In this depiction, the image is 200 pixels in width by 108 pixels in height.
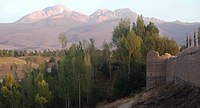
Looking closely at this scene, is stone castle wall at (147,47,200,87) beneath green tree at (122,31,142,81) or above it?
beneath

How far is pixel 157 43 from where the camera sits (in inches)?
1470

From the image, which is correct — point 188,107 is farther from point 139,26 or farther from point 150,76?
point 139,26

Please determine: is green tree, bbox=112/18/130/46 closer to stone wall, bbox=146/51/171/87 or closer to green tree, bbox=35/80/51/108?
green tree, bbox=35/80/51/108

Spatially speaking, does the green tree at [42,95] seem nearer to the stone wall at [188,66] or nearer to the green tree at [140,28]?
the stone wall at [188,66]

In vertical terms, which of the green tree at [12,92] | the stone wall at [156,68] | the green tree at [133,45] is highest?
the green tree at [133,45]

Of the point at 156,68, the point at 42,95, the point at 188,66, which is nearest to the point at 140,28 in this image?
the point at 156,68

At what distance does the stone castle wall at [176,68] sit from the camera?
58.9 ft

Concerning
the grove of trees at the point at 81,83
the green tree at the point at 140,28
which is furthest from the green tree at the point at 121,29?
the grove of trees at the point at 81,83

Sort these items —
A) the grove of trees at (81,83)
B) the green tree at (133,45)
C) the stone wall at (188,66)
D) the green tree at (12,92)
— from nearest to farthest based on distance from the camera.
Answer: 1. the stone wall at (188,66)
2. the grove of trees at (81,83)
3. the green tree at (12,92)
4. the green tree at (133,45)

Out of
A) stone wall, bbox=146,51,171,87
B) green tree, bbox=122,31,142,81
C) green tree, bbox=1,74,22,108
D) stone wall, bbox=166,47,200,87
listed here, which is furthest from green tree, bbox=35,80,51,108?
stone wall, bbox=166,47,200,87

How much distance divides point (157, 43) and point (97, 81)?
7981mm

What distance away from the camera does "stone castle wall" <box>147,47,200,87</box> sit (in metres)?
17.9

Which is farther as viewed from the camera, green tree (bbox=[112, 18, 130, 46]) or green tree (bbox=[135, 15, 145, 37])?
green tree (bbox=[112, 18, 130, 46])

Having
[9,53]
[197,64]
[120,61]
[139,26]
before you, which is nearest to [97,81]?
[120,61]
